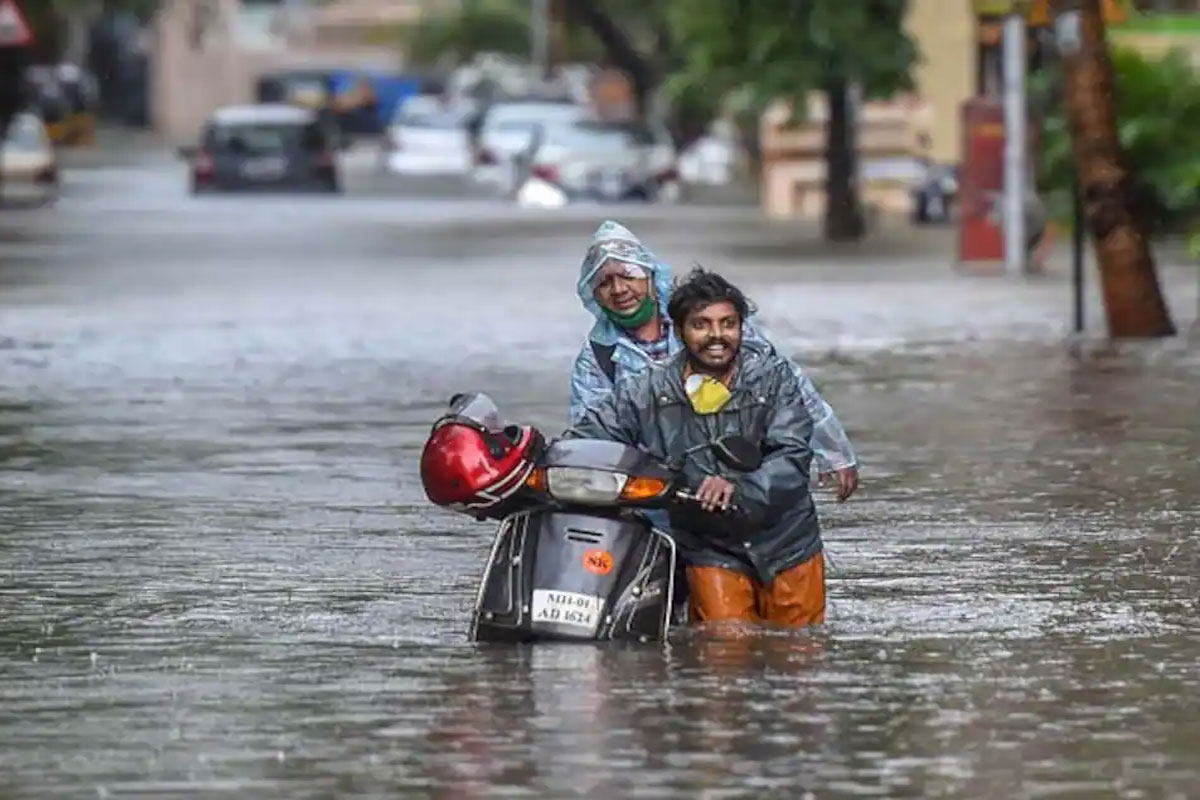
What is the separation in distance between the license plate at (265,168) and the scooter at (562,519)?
45.5 m

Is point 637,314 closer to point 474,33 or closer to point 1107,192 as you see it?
point 1107,192

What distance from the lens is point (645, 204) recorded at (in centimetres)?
5091

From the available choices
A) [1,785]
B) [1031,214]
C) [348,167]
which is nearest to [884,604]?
[1,785]

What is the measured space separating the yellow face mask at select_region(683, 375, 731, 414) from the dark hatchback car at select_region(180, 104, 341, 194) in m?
45.4

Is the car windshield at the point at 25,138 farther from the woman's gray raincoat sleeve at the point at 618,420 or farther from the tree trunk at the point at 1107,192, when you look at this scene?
the woman's gray raincoat sleeve at the point at 618,420

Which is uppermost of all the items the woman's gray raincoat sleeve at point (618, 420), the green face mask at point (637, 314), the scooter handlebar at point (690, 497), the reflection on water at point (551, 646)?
the green face mask at point (637, 314)

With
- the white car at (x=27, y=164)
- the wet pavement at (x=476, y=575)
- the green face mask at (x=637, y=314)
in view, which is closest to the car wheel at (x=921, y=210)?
the white car at (x=27, y=164)

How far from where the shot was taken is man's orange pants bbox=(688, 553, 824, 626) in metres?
10.5

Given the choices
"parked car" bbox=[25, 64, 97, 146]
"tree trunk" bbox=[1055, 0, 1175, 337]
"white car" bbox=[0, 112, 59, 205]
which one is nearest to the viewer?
"tree trunk" bbox=[1055, 0, 1175, 337]

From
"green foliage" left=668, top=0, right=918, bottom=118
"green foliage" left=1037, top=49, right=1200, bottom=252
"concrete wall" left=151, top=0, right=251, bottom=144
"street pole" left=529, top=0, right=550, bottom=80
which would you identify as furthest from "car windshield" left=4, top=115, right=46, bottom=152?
"concrete wall" left=151, top=0, right=251, bottom=144

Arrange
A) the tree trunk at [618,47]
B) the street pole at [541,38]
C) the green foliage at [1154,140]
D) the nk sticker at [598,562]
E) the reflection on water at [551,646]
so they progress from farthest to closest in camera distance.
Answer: the street pole at [541,38] < the tree trunk at [618,47] < the green foliage at [1154,140] < the nk sticker at [598,562] < the reflection on water at [551,646]

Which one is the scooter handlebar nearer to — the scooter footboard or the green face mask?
the scooter footboard

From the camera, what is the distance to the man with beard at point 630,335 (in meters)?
10.5

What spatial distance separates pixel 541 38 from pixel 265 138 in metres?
48.3
